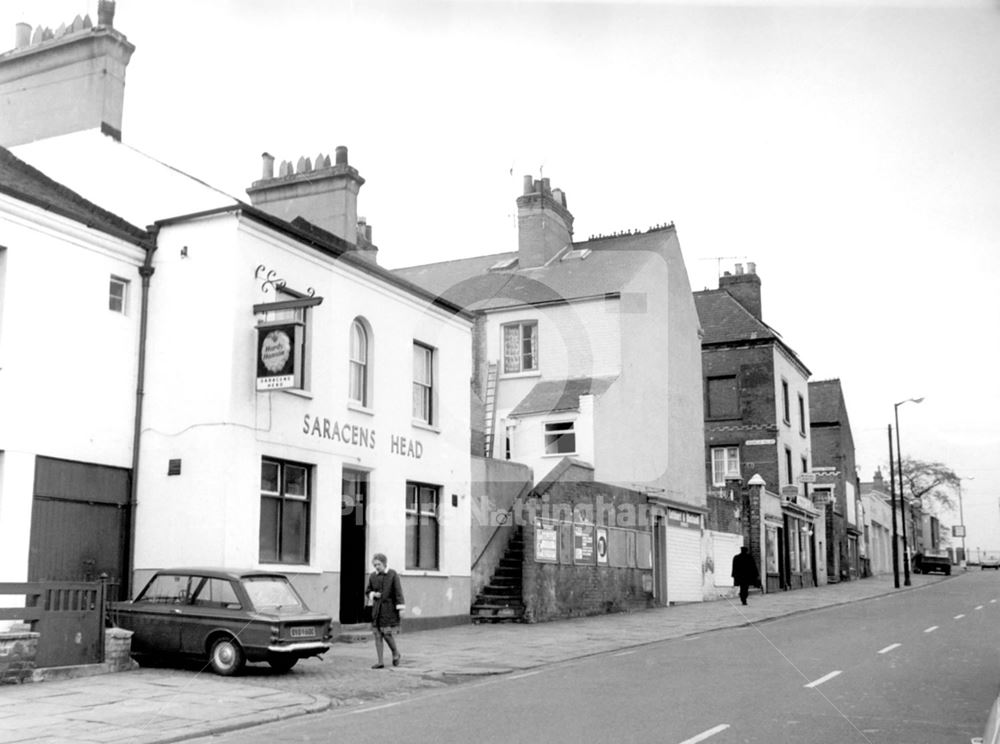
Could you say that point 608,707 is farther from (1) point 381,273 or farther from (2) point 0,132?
(2) point 0,132

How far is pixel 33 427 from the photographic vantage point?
1573cm

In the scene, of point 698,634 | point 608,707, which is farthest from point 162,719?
point 698,634

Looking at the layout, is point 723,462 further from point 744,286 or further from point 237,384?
point 237,384

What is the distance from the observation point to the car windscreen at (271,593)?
14.6 m

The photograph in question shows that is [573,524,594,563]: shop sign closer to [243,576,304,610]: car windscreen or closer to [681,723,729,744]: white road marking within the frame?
[243,576,304,610]: car windscreen

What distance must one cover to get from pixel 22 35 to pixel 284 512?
11225 mm

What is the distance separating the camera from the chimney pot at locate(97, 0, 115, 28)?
1998cm

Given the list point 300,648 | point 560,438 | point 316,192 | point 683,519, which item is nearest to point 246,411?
point 300,648

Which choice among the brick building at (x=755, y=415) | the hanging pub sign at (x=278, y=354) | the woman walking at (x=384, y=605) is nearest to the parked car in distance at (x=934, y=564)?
the brick building at (x=755, y=415)

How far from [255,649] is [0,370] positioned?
574 cm

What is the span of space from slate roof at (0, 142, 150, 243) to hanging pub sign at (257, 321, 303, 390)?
2.94 m

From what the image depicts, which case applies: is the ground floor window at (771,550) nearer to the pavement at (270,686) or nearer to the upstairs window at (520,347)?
the upstairs window at (520,347)

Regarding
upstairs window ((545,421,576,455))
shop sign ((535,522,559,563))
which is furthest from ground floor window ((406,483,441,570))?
upstairs window ((545,421,576,455))

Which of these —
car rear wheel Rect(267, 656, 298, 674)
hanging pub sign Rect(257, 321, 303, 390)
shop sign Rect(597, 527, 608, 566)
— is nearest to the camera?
car rear wheel Rect(267, 656, 298, 674)
